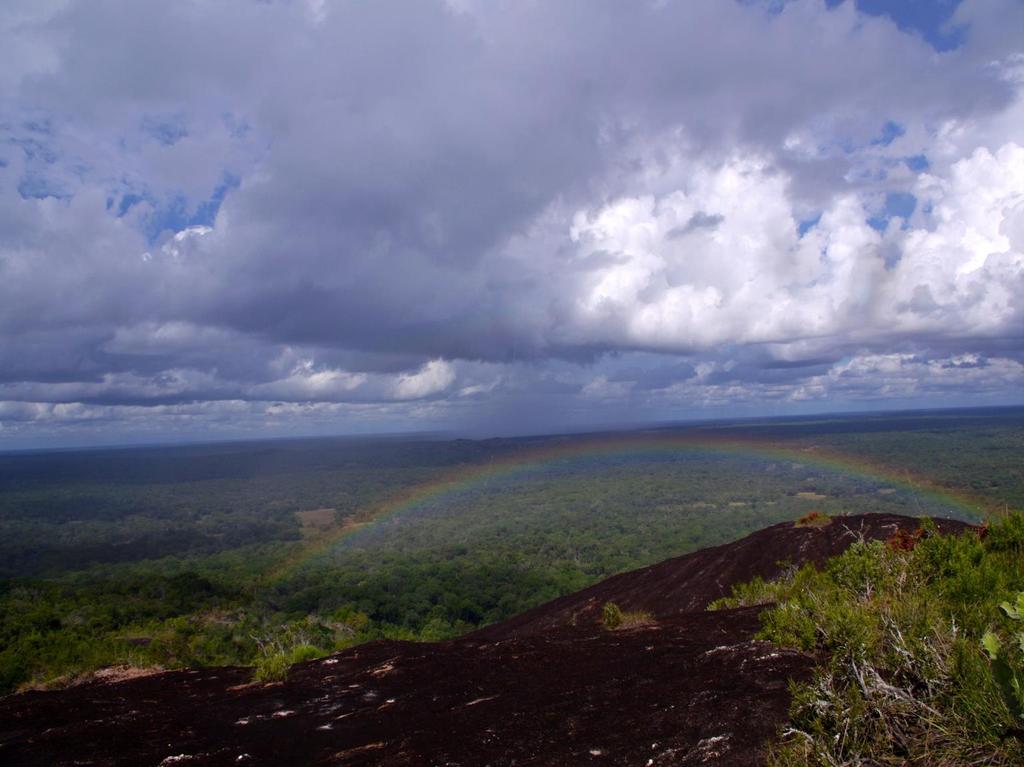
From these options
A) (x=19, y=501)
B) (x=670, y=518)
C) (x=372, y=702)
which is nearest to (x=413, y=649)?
(x=372, y=702)

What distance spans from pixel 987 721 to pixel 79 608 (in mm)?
43297

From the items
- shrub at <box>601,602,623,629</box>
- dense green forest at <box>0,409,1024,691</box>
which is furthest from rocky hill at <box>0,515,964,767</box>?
shrub at <box>601,602,623,629</box>

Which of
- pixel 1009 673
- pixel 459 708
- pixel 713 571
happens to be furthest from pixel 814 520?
pixel 1009 673

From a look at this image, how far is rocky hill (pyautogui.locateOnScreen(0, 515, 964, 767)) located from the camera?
5.09m

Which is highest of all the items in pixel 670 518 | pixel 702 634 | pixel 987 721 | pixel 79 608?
pixel 987 721

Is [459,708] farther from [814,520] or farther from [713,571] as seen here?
[814,520]

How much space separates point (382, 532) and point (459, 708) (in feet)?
303

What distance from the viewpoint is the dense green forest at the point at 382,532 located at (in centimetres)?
2930

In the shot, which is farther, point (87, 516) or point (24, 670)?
point (87, 516)

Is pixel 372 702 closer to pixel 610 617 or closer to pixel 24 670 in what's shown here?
pixel 610 617

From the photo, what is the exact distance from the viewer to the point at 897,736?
14.6ft

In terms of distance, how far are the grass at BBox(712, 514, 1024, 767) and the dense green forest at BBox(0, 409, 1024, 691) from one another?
6.82 metres

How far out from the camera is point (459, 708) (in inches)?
250

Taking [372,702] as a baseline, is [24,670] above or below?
below
